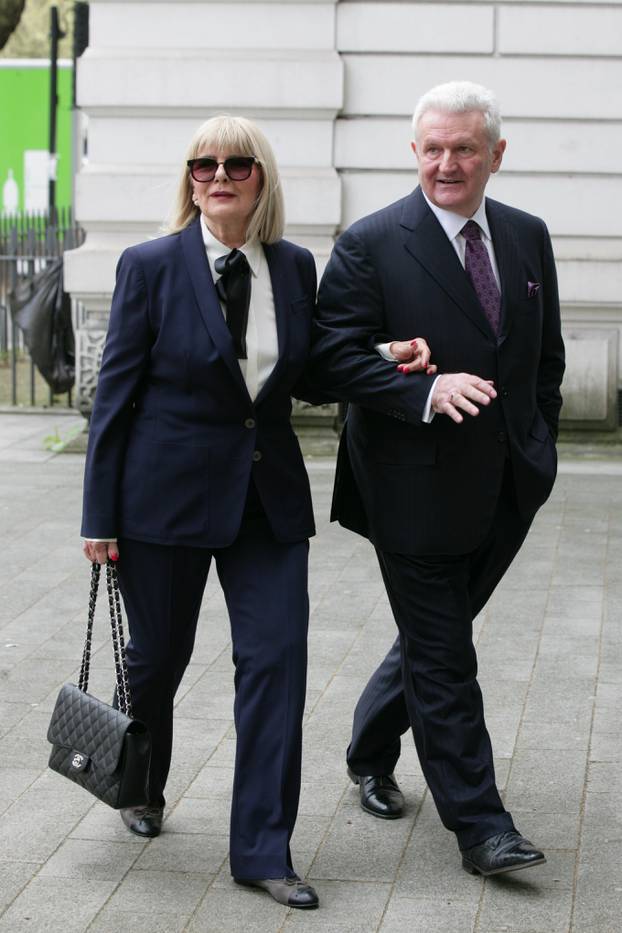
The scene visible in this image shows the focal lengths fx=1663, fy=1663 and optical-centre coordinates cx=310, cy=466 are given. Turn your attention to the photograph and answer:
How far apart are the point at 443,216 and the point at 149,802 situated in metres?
1.74

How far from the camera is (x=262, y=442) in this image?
416 cm

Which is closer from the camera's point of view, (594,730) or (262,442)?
(262,442)

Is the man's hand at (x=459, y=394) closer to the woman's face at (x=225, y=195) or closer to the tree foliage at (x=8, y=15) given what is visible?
the woman's face at (x=225, y=195)

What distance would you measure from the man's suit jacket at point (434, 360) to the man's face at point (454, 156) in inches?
3.1

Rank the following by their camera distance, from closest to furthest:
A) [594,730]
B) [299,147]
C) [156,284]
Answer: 1. [156,284]
2. [594,730]
3. [299,147]

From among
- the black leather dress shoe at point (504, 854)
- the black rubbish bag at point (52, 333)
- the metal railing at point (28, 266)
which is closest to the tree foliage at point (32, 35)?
the metal railing at point (28, 266)

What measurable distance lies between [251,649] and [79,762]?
0.52 metres

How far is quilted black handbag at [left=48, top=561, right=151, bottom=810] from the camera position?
4094mm

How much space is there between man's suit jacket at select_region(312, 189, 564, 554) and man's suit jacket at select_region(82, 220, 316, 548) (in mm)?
138

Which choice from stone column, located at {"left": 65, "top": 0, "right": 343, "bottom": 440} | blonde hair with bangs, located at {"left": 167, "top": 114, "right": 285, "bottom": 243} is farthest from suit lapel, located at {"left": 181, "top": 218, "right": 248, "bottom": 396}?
stone column, located at {"left": 65, "top": 0, "right": 343, "bottom": 440}

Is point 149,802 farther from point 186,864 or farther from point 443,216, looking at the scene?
point 443,216

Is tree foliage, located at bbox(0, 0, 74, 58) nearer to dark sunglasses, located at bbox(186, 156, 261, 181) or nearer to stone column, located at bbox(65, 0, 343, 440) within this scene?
stone column, located at bbox(65, 0, 343, 440)

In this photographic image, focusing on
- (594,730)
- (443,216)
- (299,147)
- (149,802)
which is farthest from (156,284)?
(299,147)

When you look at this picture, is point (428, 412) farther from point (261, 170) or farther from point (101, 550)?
point (101, 550)
